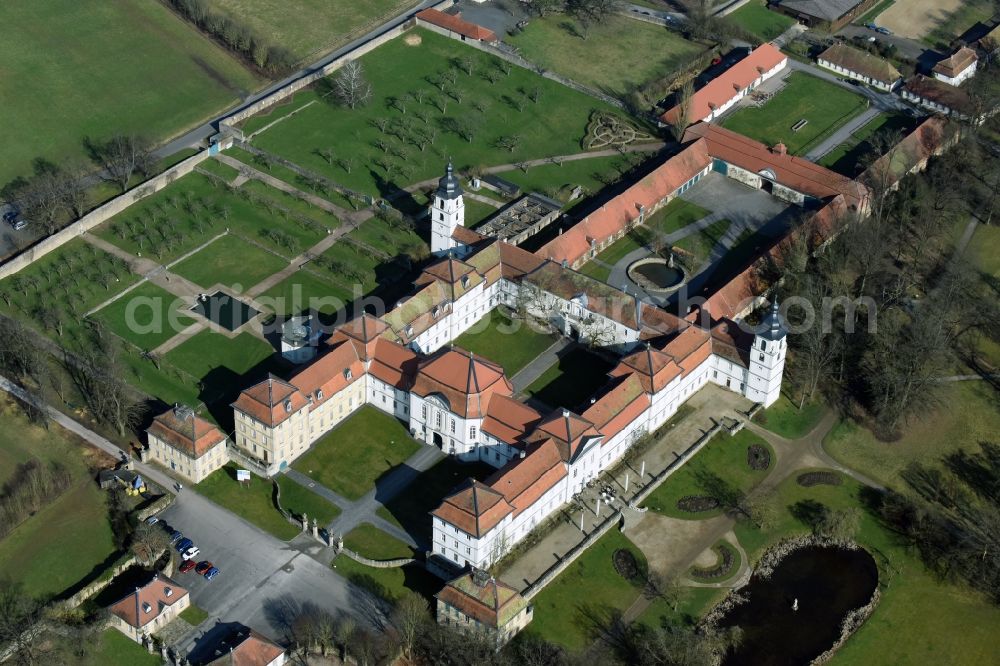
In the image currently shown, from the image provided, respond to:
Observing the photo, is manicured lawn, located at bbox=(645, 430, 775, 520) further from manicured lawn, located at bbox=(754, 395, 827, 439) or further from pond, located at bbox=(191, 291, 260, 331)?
pond, located at bbox=(191, 291, 260, 331)

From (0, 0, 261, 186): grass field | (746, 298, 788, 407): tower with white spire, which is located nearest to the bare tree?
(0, 0, 261, 186): grass field

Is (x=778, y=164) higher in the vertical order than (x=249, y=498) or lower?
lower

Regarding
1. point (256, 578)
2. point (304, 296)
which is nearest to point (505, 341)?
point (304, 296)

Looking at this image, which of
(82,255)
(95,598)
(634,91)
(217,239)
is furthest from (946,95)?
(95,598)

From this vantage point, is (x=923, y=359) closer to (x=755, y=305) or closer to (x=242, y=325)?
(x=755, y=305)

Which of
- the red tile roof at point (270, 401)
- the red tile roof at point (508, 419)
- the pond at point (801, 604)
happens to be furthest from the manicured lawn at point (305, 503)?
the pond at point (801, 604)

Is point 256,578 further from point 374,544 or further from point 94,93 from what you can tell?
point 94,93
